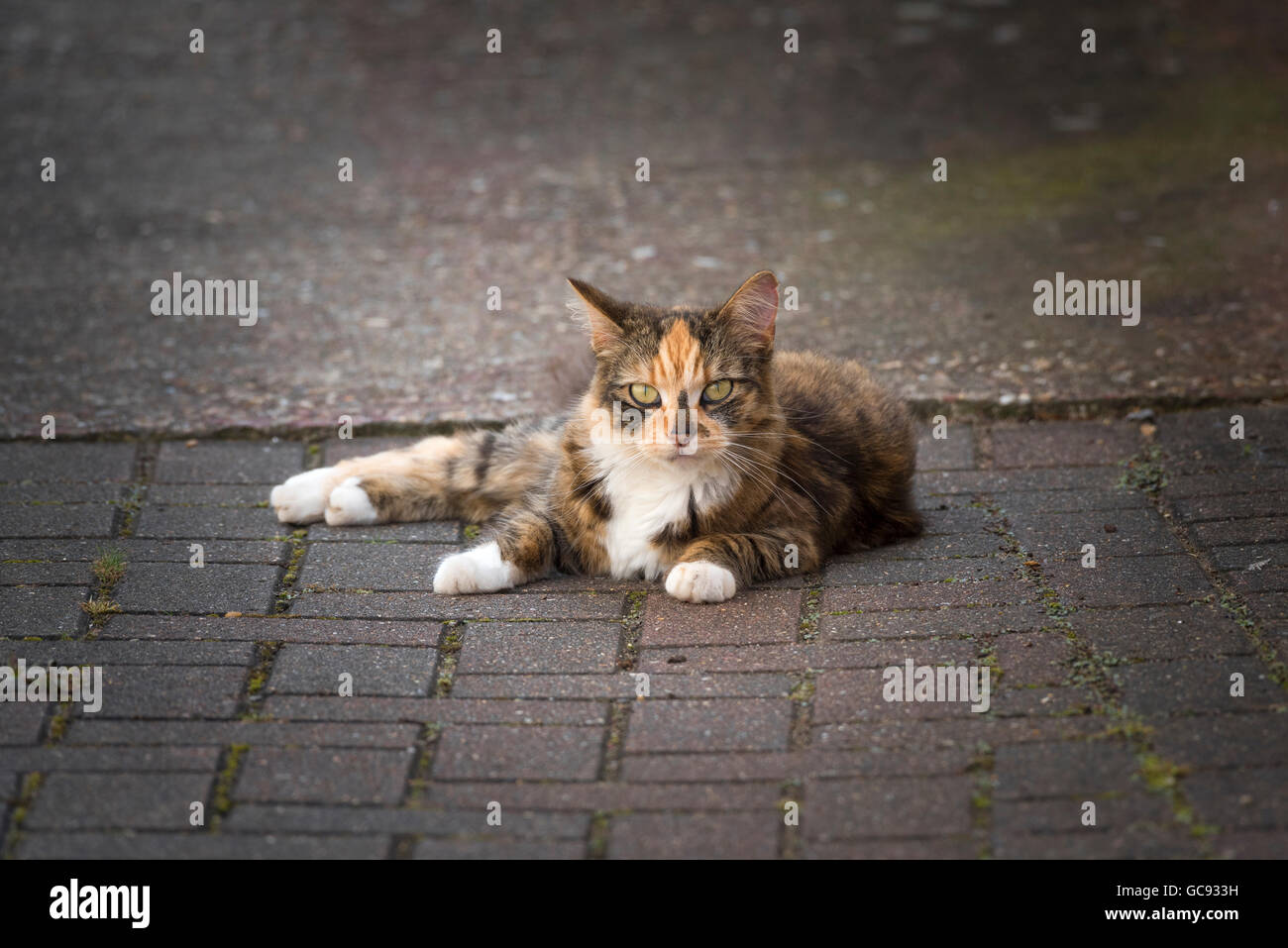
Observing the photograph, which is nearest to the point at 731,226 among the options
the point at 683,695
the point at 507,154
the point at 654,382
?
the point at 507,154

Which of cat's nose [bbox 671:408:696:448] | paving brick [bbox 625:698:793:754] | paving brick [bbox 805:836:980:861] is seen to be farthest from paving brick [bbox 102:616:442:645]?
paving brick [bbox 805:836:980:861]

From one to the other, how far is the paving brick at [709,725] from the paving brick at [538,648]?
0.29 m

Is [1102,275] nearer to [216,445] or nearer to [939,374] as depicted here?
[939,374]

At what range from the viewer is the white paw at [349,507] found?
4.60m

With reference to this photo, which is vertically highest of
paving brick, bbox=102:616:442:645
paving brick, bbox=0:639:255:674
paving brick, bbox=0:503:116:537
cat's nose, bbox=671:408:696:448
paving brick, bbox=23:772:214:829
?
cat's nose, bbox=671:408:696:448

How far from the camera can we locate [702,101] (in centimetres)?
933

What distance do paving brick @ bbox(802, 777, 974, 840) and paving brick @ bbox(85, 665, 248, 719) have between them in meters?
1.53

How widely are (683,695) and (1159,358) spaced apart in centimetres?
318

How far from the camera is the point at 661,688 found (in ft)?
11.9

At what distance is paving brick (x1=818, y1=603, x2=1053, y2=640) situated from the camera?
3859 mm

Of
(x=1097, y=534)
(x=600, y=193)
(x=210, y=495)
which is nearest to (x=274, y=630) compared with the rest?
(x=210, y=495)

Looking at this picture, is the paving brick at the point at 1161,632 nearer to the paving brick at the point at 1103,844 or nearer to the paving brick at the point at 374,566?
the paving brick at the point at 1103,844

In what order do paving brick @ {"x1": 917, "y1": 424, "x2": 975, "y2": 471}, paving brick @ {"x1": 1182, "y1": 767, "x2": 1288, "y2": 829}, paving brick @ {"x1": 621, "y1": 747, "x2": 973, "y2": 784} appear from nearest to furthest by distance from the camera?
1. paving brick @ {"x1": 1182, "y1": 767, "x2": 1288, "y2": 829}
2. paving brick @ {"x1": 621, "y1": 747, "x2": 973, "y2": 784}
3. paving brick @ {"x1": 917, "y1": 424, "x2": 975, "y2": 471}

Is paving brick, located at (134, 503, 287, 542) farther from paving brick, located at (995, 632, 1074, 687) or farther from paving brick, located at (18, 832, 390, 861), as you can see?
paving brick, located at (995, 632, 1074, 687)
